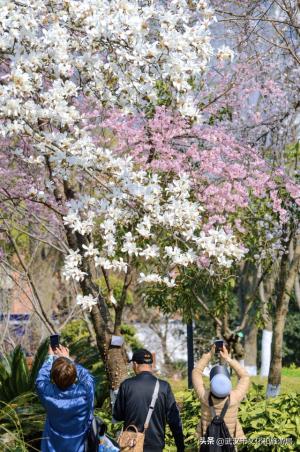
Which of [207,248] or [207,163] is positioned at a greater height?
[207,163]

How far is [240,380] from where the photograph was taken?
5.19 meters

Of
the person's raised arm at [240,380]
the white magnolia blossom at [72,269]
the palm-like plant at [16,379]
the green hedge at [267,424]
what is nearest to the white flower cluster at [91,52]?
the white magnolia blossom at [72,269]

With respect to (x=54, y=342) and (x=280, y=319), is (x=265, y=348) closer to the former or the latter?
(x=280, y=319)

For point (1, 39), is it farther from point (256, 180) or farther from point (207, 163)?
point (256, 180)

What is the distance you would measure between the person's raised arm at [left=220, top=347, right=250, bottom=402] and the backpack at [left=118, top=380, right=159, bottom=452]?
530 mm

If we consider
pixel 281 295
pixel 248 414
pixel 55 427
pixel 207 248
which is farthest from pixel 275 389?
pixel 55 427

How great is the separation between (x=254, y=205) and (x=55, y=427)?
19.0 ft

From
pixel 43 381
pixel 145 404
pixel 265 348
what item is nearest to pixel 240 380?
pixel 145 404

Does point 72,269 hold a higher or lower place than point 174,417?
higher

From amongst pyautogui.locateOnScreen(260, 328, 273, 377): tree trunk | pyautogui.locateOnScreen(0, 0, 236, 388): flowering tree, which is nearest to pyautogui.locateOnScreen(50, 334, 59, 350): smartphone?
pyautogui.locateOnScreen(0, 0, 236, 388): flowering tree

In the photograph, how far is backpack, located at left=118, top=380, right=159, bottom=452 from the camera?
4.91 meters

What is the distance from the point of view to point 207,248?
5.54 m

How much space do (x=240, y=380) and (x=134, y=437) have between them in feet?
2.75

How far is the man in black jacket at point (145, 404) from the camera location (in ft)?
16.4
